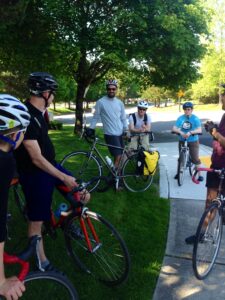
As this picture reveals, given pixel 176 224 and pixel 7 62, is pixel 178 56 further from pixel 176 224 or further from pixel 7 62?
pixel 176 224

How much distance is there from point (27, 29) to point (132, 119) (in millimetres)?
7609

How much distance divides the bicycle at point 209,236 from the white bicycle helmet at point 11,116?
7.06 ft

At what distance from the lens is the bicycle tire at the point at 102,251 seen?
341cm

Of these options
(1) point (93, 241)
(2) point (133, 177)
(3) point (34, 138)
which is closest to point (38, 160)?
(3) point (34, 138)

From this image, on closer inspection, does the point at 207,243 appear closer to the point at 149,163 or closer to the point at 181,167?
the point at 149,163

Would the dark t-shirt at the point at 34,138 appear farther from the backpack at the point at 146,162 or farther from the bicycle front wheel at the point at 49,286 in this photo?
the backpack at the point at 146,162

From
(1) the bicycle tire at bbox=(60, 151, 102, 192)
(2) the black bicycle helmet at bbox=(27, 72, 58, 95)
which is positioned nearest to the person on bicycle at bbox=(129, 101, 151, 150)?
(1) the bicycle tire at bbox=(60, 151, 102, 192)

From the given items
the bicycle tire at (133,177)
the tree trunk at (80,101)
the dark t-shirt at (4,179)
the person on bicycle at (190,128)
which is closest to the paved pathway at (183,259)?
the bicycle tire at (133,177)

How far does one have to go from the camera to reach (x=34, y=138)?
3076 millimetres

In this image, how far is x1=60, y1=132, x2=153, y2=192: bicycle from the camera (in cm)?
649

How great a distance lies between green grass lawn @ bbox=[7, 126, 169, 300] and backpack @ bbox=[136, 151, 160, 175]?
45 cm

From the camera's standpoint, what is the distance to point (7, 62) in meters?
15.7

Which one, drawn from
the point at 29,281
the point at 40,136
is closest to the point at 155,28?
the point at 40,136

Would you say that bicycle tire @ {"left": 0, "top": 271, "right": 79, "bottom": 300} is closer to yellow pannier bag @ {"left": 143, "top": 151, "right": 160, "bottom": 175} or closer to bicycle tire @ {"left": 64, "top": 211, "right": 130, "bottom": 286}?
bicycle tire @ {"left": 64, "top": 211, "right": 130, "bottom": 286}
